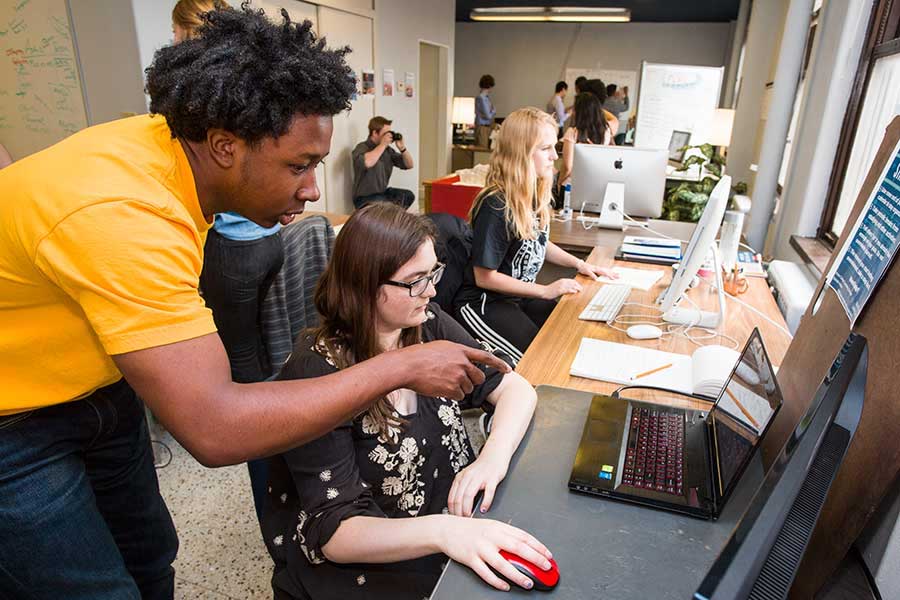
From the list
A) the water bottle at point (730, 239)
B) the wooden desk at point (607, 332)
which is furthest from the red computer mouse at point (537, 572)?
the water bottle at point (730, 239)

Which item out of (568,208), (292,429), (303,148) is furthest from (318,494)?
(568,208)

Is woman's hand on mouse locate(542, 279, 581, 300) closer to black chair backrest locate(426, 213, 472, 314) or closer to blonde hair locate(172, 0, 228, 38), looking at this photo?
black chair backrest locate(426, 213, 472, 314)

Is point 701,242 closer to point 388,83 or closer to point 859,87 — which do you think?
point 859,87

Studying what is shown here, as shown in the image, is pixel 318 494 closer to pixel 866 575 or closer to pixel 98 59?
pixel 866 575

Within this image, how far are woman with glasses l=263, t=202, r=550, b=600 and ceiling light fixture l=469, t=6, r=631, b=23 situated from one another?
9.31 meters

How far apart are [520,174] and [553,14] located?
8394 mm

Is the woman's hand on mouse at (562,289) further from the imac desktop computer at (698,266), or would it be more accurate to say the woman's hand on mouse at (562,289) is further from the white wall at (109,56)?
the white wall at (109,56)

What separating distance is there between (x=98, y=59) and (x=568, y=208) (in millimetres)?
2784

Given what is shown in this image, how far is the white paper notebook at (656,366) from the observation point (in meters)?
1.34

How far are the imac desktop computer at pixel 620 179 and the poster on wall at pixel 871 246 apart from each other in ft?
7.28

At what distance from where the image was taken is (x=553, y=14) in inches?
369

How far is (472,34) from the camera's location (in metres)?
10.7

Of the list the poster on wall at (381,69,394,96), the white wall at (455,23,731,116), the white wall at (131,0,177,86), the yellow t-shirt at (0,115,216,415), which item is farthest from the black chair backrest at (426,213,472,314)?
the white wall at (455,23,731,116)

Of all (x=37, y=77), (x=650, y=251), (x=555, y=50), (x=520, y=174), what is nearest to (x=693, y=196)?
(x=650, y=251)
